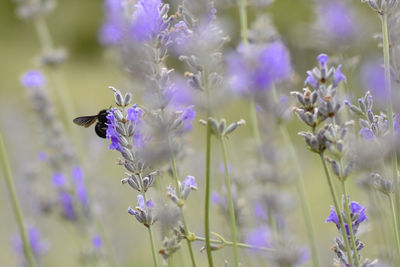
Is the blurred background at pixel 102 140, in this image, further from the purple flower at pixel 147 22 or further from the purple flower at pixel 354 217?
the purple flower at pixel 354 217

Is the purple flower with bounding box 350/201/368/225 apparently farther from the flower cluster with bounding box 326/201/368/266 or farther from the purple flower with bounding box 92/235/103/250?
the purple flower with bounding box 92/235/103/250

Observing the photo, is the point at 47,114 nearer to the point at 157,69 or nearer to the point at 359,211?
the point at 157,69

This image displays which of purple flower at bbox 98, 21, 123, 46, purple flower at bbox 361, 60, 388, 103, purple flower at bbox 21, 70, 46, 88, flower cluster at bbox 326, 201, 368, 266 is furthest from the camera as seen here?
purple flower at bbox 21, 70, 46, 88

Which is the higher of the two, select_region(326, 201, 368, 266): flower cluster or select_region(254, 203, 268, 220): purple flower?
select_region(254, 203, 268, 220): purple flower

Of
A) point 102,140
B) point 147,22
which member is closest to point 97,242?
point 147,22

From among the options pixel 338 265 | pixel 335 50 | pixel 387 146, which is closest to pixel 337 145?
pixel 387 146

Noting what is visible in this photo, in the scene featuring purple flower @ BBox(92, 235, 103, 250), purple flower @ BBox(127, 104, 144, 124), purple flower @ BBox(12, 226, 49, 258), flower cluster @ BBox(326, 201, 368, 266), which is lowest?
flower cluster @ BBox(326, 201, 368, 266)

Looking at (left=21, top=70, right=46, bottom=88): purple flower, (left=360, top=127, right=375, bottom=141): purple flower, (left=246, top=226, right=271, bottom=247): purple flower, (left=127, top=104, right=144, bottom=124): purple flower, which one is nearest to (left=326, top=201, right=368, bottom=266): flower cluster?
(left=360, top=127, right=375, bottom=141): purple flower

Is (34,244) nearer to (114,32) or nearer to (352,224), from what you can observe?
(114,32)
